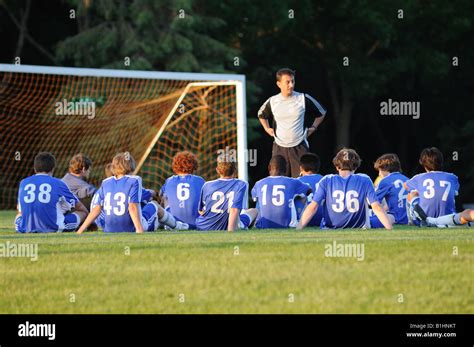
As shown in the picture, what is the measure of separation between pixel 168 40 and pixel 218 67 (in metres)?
1.47

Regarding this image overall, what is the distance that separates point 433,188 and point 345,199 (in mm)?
1323

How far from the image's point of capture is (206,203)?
13.9 metres

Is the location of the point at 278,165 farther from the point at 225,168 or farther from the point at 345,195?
the point at 345,195

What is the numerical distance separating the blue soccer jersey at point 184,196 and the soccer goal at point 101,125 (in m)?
8.91

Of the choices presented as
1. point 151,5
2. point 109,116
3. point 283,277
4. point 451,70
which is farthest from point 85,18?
point 283,277

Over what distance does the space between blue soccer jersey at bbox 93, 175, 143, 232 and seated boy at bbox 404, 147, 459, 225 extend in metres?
3.48

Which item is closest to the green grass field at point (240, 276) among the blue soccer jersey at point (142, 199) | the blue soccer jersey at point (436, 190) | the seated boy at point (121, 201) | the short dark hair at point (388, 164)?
the seated boy at point (121, 201)

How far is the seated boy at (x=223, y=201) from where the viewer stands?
533 inches

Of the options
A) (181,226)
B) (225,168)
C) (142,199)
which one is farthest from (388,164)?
(142,199)

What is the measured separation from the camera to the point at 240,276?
933cm

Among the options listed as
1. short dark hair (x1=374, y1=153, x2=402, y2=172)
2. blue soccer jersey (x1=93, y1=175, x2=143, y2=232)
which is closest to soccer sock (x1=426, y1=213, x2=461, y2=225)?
short dark hair (x1=374, y1=153, x2=402, y2=172)

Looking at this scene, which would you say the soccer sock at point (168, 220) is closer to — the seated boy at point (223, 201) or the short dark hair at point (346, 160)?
the seated boy at point (223, 201)
